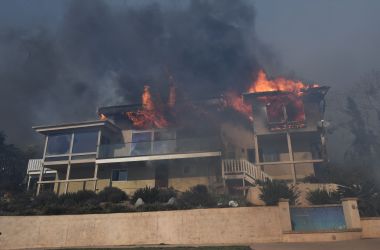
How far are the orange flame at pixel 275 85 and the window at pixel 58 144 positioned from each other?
53.6 ft

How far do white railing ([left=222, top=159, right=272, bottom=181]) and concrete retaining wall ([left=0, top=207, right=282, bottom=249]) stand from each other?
263 inches

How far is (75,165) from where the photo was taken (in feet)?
77.2

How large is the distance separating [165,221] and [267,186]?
17.1ft

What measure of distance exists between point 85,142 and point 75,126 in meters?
1.61

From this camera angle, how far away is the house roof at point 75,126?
2300 cm

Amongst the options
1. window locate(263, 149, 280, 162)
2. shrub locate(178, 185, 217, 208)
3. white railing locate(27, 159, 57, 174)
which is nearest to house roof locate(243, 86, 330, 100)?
window locate(263, 149, 280, 162)

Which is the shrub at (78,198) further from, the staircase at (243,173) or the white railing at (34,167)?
the white railing at (34,167)

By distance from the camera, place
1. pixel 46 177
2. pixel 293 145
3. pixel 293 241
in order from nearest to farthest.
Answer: pixel 293 241 → pixel 293 145 → pixel 46 177

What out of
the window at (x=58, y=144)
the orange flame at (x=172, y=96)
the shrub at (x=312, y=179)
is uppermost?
the orange flame at (x=172, y=96)

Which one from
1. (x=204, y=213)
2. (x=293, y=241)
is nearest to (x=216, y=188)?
(x=204, y=213)

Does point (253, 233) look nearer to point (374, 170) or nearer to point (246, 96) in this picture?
point (246, 96)

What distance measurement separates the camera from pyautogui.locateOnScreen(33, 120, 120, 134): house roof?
75.5ft

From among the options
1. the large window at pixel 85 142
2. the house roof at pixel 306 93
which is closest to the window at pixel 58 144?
the large window at pixel 85 142

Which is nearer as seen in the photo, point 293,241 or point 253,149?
point 293,241
